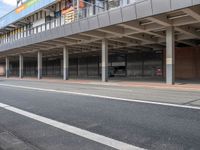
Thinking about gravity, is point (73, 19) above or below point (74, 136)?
above

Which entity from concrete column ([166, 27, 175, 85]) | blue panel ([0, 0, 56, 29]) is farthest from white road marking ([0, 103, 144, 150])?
blue panel ([0, 0, 56, 29])

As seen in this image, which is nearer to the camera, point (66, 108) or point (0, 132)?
point (0, 132)

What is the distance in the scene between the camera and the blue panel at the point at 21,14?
44656 mm

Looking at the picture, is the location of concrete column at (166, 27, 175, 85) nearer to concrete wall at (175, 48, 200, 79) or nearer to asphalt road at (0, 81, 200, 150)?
concrete wall at (175, 48, 200, 79)

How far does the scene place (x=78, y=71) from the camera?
5359 centimetres

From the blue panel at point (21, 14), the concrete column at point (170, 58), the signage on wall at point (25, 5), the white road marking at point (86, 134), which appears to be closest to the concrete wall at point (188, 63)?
the concrete column at point (170, 58)

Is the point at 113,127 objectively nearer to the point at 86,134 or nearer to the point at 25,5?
the point at 86,134

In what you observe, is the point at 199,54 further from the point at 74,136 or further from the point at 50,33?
the point at 74,136

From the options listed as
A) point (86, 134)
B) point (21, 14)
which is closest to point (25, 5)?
point (21, 14)

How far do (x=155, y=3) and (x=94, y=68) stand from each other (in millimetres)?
30672

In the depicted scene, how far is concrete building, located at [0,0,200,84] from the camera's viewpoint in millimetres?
21422

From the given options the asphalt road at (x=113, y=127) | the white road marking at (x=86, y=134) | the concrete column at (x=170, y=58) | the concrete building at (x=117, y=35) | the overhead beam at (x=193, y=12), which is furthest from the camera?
the concrete column at (x=170, y=58)

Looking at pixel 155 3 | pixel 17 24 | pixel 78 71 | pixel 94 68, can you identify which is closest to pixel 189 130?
pixel 155 3

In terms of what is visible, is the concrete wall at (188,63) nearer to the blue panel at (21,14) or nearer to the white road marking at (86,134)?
the blue panel at (21,14)
